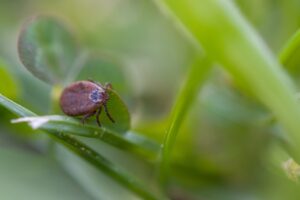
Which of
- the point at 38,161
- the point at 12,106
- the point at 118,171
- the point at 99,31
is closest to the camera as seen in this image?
the point at 12,106

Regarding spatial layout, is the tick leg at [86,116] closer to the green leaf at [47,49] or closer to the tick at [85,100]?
the tick at [85,100]

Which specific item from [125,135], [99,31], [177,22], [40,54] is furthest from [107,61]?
[99,31]

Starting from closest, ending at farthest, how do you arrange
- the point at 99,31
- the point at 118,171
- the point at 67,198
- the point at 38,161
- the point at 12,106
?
the point at 12,106
the point at 118,171
the point at 67,198
the point at 38,161
the point at 99,31

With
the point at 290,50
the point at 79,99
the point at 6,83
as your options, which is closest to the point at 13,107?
the point at 79,99

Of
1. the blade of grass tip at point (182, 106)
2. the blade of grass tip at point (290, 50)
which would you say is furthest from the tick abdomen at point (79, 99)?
the blade of grass tip at point (290, 50)

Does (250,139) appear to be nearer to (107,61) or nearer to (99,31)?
(107,61)

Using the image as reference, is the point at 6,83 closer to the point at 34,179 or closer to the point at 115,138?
the point at 34,179

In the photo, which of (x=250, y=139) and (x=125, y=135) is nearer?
(x=125, y=135)
